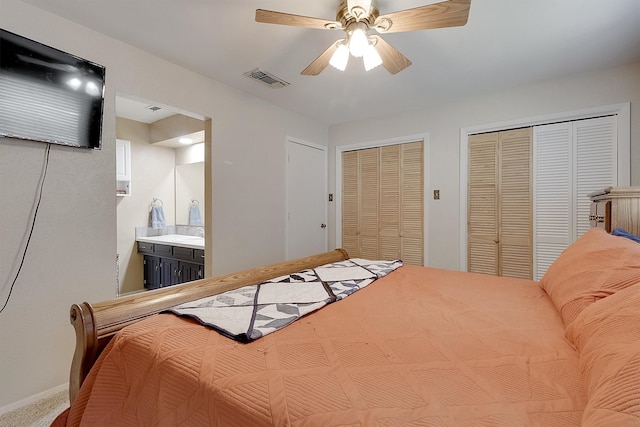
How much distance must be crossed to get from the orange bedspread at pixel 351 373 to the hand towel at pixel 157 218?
140 inches

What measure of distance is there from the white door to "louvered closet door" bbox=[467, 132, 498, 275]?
191cm

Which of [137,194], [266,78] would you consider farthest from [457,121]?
[137,194]

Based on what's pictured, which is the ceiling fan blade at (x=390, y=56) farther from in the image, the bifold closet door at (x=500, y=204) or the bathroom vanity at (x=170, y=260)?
the bathroom vanity at (x=170, y=260)

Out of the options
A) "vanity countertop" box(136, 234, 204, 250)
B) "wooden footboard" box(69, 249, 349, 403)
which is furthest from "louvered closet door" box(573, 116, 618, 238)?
"vanity countertop" box(136, 234, 204, 250)

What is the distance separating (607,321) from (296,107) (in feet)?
11.0

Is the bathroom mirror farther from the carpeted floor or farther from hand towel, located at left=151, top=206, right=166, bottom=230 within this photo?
the carpeted floor

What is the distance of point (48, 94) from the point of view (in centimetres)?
180

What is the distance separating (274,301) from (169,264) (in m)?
2.87

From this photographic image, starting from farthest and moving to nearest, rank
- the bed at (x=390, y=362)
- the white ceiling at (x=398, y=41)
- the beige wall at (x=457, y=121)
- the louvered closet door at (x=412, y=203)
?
the louvered closet door at (x=412, y=203)
the beige wall at (x=457, y=121)
the white ceiling at (x=398, y=41)
the bed at (x=390, y=362)

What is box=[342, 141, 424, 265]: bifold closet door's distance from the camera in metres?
3.63

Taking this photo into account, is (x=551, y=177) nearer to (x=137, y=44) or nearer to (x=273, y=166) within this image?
(x=273, y=166)

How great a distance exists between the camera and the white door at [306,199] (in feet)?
12.2

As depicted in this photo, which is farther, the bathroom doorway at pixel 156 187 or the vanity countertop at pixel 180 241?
the bathroom doorway at pixel 156 187

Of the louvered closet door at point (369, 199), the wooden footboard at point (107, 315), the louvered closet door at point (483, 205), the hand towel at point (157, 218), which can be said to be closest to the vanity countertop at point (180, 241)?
the hand towel at point (157, 218)
